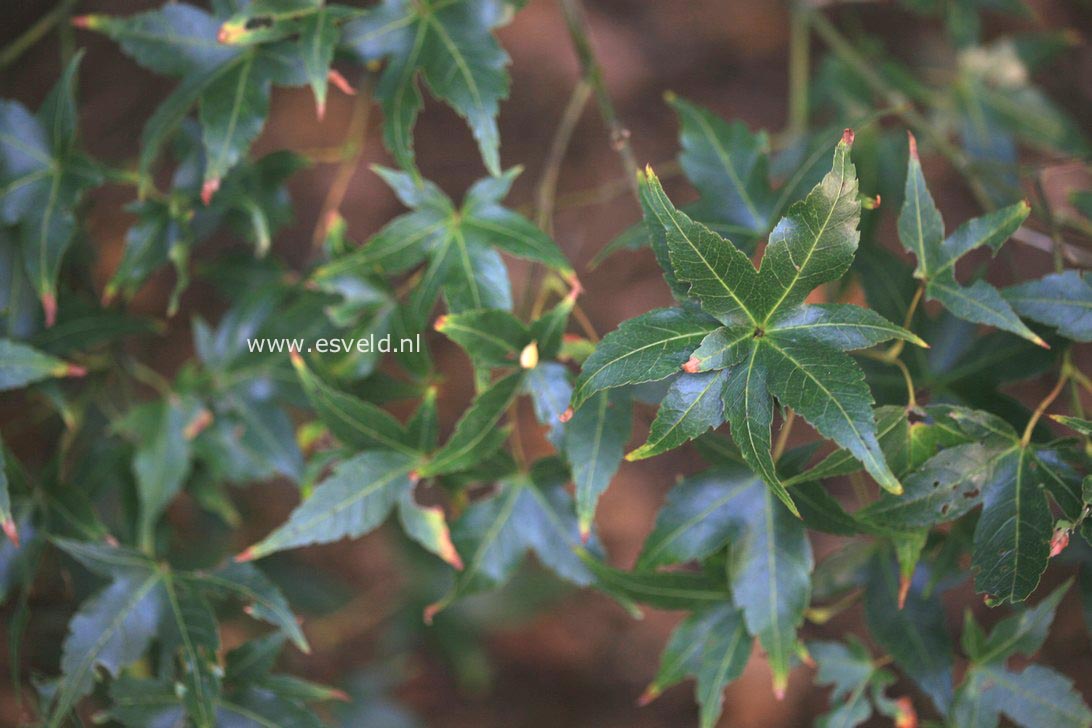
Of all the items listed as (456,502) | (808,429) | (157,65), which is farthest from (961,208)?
(157,65)

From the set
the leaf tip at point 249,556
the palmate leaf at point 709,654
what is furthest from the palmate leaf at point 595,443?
the leaf tip at point 249,556

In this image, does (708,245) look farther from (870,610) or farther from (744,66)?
(744,66)

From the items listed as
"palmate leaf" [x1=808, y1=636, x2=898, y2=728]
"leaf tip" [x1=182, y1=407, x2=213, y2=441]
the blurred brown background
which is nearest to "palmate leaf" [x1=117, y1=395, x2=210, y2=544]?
"leaf tip" [x1=182, y1=407, x2=213, y2=441]

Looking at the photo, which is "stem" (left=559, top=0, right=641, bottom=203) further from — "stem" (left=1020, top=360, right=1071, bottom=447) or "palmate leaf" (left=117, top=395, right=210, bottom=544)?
"palmate leaf" (left=117, top=395, right=210, bottom=544)

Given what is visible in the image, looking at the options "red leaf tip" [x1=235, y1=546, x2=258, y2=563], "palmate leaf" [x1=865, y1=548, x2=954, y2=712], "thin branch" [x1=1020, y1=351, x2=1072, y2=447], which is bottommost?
"palmate leaf" [x1=865, y1=548, x2=954, y2=712]

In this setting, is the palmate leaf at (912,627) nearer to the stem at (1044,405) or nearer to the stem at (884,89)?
the stem at (1044,405)

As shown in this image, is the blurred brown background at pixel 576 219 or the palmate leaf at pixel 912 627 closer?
the palmate leaf at pixel 912 627
